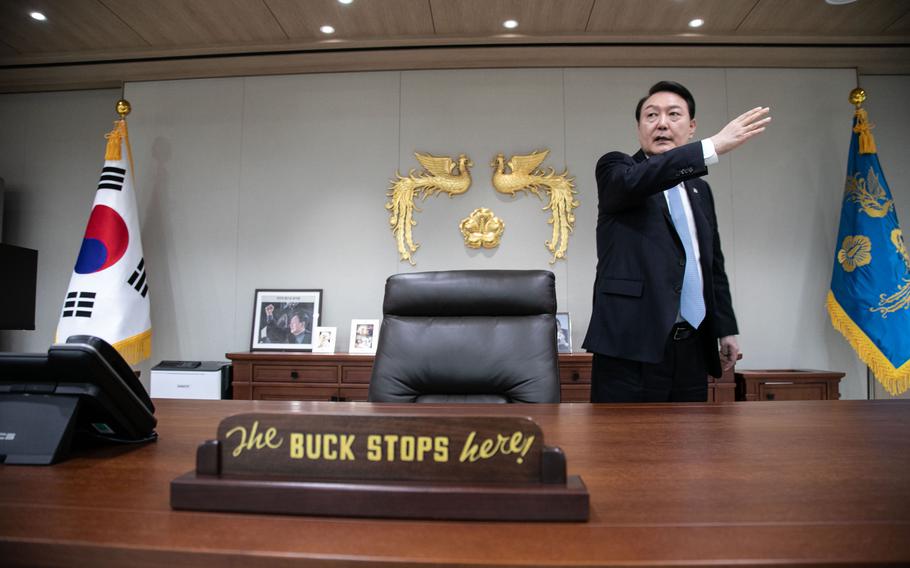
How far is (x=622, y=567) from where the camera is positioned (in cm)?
31

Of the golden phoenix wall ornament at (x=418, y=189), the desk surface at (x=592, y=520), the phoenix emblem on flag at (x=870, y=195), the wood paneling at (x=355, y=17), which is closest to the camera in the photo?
the desk surface at (x=592, y=520)

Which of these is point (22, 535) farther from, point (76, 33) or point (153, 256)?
point (76, 33)

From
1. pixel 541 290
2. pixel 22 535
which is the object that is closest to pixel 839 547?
pixel 22 535

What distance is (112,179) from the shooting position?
3.32m

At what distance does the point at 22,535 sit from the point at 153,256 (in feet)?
12.6

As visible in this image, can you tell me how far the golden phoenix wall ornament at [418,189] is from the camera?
138 inches

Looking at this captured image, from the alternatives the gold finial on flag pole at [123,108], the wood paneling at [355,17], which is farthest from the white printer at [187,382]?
the wood paneling at [355,17]

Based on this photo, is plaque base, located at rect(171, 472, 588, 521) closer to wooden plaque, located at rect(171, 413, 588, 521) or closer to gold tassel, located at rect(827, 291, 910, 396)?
→ wooden plaque, located at rect(171, 413, 588, 521)

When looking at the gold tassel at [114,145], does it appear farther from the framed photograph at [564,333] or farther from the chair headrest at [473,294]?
the framed photograph at [564,333]

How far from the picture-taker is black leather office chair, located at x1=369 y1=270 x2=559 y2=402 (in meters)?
1.42

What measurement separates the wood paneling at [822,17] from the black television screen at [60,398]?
374 cm

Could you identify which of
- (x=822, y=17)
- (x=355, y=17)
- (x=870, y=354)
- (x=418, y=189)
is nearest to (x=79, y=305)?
(x=418, y=189)

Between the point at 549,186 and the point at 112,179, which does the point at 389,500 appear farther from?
the point at 112,179

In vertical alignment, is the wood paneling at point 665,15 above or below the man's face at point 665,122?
above
